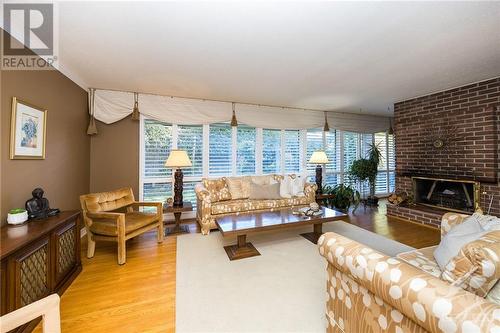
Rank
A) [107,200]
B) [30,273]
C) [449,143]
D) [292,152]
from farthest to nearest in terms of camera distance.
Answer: [292,152]
[449,143]
[107,200]
[30,273]

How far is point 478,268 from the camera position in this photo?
0.95m

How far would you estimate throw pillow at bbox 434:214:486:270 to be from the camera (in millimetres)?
1339

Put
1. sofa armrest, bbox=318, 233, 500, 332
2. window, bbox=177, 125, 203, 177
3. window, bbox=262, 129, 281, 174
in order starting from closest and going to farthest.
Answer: sofa armrest, bbox=318, 233, 500, 332, window, bbox=177, 125, 203, 177, window, bbox=262, 129, 281, 174

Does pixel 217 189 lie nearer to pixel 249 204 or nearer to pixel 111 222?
pixel 249 204

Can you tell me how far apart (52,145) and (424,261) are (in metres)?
4.00

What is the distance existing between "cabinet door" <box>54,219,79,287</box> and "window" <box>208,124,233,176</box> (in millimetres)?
2507

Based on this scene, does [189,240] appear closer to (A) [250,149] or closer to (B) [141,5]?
(A) [250,149]

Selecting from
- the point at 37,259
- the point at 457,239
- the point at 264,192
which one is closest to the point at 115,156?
the point at 37,259

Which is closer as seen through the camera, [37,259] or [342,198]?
[37,259]

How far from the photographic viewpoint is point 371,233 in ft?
11.1

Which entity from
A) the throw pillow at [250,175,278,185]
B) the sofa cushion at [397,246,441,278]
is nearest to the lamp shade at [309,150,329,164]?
the throw pillow at [250,175,278,185]

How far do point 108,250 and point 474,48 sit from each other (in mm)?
5029

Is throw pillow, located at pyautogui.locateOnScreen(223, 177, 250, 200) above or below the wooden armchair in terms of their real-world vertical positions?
above

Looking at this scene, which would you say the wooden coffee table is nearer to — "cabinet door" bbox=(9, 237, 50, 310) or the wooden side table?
the wooden side table
